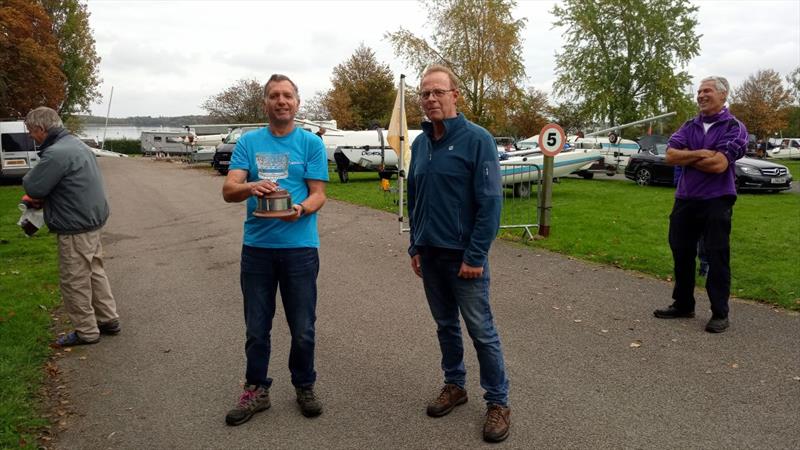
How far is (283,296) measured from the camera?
3.78 meters

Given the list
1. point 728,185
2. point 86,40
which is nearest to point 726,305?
point 728,185

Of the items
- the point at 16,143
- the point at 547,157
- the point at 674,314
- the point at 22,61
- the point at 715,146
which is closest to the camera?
the point at 715,146

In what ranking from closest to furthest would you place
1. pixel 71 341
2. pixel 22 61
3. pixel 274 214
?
pixel 274 214 → pixel 71 341 → pixel 22 61

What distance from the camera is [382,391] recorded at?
13.6 ft

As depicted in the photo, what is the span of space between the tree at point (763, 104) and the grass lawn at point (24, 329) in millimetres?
53775

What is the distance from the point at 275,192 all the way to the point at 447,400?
1.68 m

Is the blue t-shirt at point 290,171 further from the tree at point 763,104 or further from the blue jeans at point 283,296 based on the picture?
the tree at point 763,104

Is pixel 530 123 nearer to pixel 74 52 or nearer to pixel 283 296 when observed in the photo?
pixel 74 52

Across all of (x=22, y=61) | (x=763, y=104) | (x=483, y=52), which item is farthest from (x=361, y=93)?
(x=763, y=104)

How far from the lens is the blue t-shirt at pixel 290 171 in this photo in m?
3.61

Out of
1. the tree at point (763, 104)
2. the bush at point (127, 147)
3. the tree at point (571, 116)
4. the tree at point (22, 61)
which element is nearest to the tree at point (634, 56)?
the tree at point (571, 116)

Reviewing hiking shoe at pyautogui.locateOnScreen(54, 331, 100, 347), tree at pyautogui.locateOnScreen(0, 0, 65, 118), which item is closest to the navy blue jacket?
hiking shoe at pyautogui.locateOnScreen(54, 331, 100, 347)

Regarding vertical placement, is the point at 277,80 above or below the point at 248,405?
above

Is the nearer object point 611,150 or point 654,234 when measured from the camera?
point 654,234
